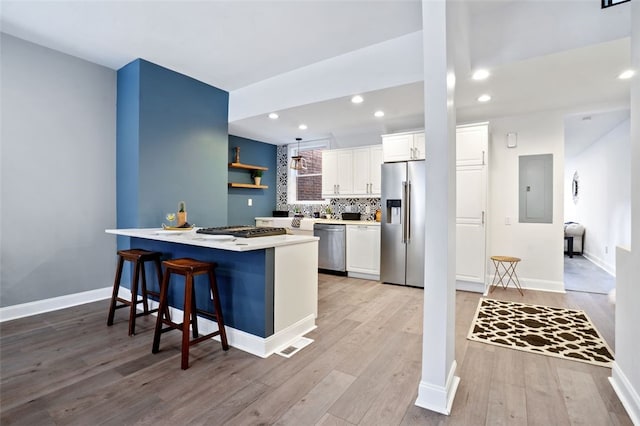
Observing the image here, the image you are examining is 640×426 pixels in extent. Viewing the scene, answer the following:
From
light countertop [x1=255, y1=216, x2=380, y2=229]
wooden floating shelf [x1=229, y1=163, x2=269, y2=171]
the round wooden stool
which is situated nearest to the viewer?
the round wooden stool

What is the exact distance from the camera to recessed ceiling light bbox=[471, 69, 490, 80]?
2.97 meters

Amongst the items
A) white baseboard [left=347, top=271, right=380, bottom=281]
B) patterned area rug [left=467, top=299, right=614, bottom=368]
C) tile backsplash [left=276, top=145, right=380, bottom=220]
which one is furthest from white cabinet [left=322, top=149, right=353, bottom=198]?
patterned area rug [left=467, top=299, right=614, bottom=368]

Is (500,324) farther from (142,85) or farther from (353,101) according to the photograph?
(142,85)

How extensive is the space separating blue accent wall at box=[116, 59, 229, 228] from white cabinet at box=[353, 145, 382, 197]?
7.75 feet

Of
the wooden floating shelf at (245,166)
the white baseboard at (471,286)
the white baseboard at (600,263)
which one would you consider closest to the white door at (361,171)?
the wooden floating shelf at (245,166)

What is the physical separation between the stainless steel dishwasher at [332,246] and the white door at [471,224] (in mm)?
1770

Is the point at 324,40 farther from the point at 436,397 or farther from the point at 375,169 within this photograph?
the point at 436,397

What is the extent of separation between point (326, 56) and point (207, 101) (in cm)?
188

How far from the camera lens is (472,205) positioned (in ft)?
13.4

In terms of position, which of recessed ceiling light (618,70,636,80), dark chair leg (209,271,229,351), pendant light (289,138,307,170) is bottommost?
dark chair leg (209,271,229,351)

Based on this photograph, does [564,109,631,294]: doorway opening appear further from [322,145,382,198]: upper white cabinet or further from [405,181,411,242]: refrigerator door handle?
[322,145,382,198]: upper white cabinet

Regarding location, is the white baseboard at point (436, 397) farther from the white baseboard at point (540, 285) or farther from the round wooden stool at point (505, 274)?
the white baseboard at point (540, 285)

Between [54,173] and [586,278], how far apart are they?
7.71m

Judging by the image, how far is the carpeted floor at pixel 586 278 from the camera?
4.30 meters
